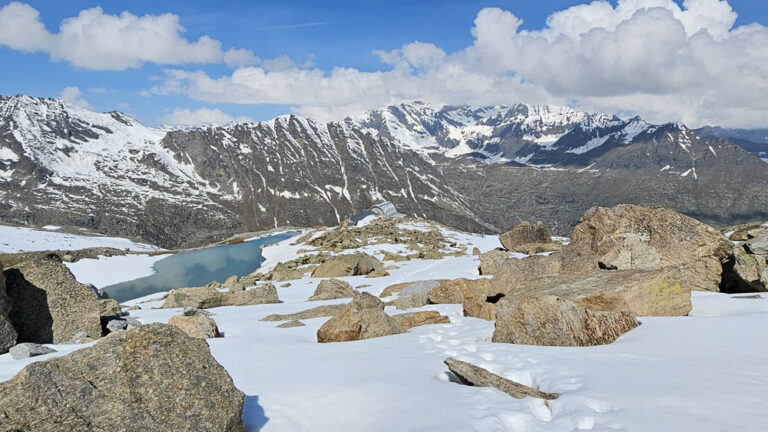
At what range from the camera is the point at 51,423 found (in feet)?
16.9

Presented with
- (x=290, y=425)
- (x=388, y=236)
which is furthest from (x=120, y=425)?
(x=388, y=236)

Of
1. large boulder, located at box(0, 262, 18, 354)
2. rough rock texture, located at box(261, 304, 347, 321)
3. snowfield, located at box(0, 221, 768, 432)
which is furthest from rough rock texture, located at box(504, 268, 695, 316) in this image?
large boulder, located at box(0, 262, 18, 354)

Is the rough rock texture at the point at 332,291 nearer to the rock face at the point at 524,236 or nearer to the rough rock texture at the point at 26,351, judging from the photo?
the rough rock texture at the point at 26,351

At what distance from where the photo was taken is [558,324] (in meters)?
10.9

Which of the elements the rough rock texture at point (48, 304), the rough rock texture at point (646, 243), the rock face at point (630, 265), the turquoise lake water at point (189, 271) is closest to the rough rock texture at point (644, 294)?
the rock face at point (630, 265)

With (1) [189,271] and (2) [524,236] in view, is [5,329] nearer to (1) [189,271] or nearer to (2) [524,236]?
(2) [524,236]

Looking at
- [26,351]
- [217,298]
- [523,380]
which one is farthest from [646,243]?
[26,351]

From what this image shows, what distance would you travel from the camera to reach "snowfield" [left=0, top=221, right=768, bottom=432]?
19.6 feet

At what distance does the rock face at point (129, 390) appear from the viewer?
5273 millimetres

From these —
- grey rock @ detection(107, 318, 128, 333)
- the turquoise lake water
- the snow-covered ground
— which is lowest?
the turquoise lake water

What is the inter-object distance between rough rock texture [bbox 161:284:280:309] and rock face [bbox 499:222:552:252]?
74.8 ft

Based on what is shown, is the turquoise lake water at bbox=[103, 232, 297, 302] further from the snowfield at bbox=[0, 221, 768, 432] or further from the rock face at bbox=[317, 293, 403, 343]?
the snowfield at bbox=[0, 221, 768, 432]

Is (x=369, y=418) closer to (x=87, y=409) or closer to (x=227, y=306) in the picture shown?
(x=87, y=409)

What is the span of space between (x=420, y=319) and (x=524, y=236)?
25.8m
